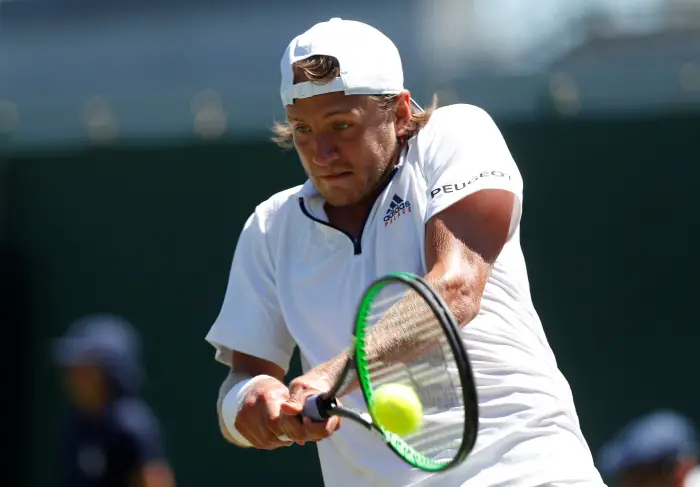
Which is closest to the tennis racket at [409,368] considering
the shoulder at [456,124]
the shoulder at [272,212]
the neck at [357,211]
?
the neck at [357,211]

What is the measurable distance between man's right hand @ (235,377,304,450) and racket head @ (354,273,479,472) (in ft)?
0.67

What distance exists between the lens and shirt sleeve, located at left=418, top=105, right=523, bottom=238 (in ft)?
10.9

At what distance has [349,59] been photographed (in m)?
3.42

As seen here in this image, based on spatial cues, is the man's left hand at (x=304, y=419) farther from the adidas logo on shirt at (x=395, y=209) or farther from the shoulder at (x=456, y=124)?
the shoulder at (x=456, y=124)

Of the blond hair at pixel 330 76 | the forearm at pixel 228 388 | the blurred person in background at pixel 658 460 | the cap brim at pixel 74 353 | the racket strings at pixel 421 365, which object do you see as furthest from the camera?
the cap brim at pixel 74 353

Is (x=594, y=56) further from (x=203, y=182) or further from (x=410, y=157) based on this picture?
(x=410, y=157)

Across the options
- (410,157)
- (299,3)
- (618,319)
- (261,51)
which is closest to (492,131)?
(410,157)

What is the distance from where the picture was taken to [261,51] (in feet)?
72.9

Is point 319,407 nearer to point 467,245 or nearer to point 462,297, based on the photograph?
point 462,297

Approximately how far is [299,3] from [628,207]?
15850mm

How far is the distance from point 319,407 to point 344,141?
2.49 feet

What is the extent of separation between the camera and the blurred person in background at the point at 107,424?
7.47m

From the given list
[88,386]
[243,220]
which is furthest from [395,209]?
[243,220]

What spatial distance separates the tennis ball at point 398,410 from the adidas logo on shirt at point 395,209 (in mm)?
578
